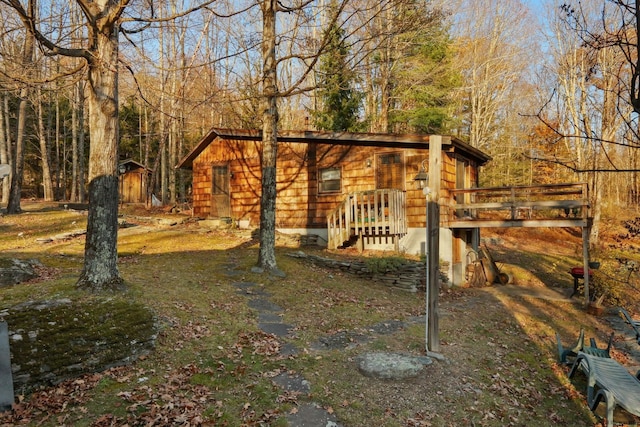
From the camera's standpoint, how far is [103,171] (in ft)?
21.0

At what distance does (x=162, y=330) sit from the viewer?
5676 millimetres

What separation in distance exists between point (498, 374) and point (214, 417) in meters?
4.55

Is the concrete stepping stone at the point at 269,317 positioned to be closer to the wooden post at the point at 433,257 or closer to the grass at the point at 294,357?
the grass at the point at 294,357

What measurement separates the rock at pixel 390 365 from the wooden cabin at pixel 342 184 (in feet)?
22.8

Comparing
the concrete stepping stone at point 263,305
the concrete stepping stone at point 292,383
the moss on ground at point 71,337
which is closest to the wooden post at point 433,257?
the concrete stepping stone at point 292,383

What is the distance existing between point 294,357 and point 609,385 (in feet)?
14.3

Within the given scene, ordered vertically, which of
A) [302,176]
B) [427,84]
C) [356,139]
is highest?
[427,84]

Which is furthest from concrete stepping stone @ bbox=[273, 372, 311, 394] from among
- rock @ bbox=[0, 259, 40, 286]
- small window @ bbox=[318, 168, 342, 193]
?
small window @ bbox=[318, 168, 342, 193]

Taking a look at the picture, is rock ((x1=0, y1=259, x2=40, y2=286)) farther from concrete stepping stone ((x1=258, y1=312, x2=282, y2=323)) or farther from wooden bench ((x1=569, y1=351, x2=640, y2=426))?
wooden bench ((x1=569, y1=351, x2=640, y2=426))

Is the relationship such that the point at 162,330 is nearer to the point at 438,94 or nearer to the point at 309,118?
the point at 438,94

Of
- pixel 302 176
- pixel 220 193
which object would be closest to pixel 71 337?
pixel 302 176

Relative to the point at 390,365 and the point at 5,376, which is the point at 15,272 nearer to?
the point at 5,376

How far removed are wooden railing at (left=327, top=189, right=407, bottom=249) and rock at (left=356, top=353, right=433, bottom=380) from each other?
6.95 metres

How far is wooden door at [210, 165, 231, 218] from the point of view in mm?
17719
